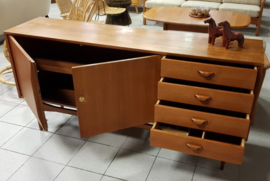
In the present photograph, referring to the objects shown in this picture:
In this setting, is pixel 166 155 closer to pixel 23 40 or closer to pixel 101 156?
pixel 101 156

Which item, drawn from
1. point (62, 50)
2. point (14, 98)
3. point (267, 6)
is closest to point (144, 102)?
point (62, 50)

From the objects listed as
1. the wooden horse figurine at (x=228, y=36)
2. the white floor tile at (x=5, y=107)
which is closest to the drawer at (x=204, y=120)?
the wooden horse figurine at (x=228, y=36)

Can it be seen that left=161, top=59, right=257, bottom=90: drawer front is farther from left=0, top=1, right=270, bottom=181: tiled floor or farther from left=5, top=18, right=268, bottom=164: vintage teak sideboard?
left=0, top=1, right=270, bottom=181: tiled floor

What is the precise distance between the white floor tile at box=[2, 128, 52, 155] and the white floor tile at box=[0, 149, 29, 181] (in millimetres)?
41

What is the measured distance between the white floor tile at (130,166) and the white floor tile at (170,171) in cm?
4

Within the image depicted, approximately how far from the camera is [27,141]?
1.99m

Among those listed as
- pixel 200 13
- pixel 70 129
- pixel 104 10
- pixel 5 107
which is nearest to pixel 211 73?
pixel 70 129

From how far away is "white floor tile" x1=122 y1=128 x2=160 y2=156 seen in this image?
6.22 feet

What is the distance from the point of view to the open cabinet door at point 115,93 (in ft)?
5.13

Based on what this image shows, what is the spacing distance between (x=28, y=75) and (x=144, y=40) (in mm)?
728

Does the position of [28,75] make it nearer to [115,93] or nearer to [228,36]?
[115,93]

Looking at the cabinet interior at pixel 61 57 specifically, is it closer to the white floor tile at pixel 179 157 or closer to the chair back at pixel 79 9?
the white floor tile at pixel 179 157

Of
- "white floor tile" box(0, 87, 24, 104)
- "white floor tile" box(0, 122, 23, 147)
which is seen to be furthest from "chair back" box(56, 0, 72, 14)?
"white floor tile" box(0, 122, 23, 147)

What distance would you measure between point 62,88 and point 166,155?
929 millimetres
